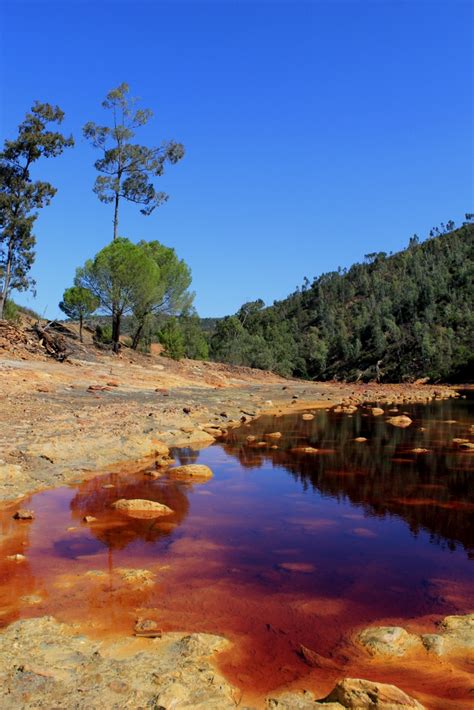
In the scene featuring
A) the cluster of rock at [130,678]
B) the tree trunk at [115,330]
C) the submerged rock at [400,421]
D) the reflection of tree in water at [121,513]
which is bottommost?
the cluster of rock at [130,678]

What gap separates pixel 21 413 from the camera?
46.9ft

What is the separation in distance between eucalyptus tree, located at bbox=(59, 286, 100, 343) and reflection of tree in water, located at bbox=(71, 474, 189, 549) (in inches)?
1061

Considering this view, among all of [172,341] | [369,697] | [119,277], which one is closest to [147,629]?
[369,697]

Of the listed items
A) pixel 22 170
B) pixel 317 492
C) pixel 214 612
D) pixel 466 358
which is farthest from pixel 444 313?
pixel 214 612

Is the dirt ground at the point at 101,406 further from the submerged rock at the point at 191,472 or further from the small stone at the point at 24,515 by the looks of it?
the submerged rock at the point at 191,472

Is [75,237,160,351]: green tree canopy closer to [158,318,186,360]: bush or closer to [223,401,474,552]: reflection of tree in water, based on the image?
[158,318,186,360]: bush

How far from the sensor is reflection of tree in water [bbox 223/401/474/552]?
941cm

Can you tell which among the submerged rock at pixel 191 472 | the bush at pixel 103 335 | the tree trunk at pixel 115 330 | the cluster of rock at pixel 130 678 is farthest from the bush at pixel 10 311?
the cluster of rock at pixel 130 678

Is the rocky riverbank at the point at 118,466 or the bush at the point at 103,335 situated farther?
the bush at the point at 103,335

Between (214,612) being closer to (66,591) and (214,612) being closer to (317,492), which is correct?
(66,591)

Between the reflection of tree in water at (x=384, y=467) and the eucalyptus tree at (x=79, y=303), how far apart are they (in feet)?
66.1

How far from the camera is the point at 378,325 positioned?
8562 centimetres

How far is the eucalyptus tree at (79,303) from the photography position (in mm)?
37503

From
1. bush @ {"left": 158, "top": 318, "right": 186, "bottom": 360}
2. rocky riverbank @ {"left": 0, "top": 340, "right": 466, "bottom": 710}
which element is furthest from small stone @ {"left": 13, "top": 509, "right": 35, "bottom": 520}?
bush @ {"left": 158, "top": 318, "right": 186, "bottom": 360}
